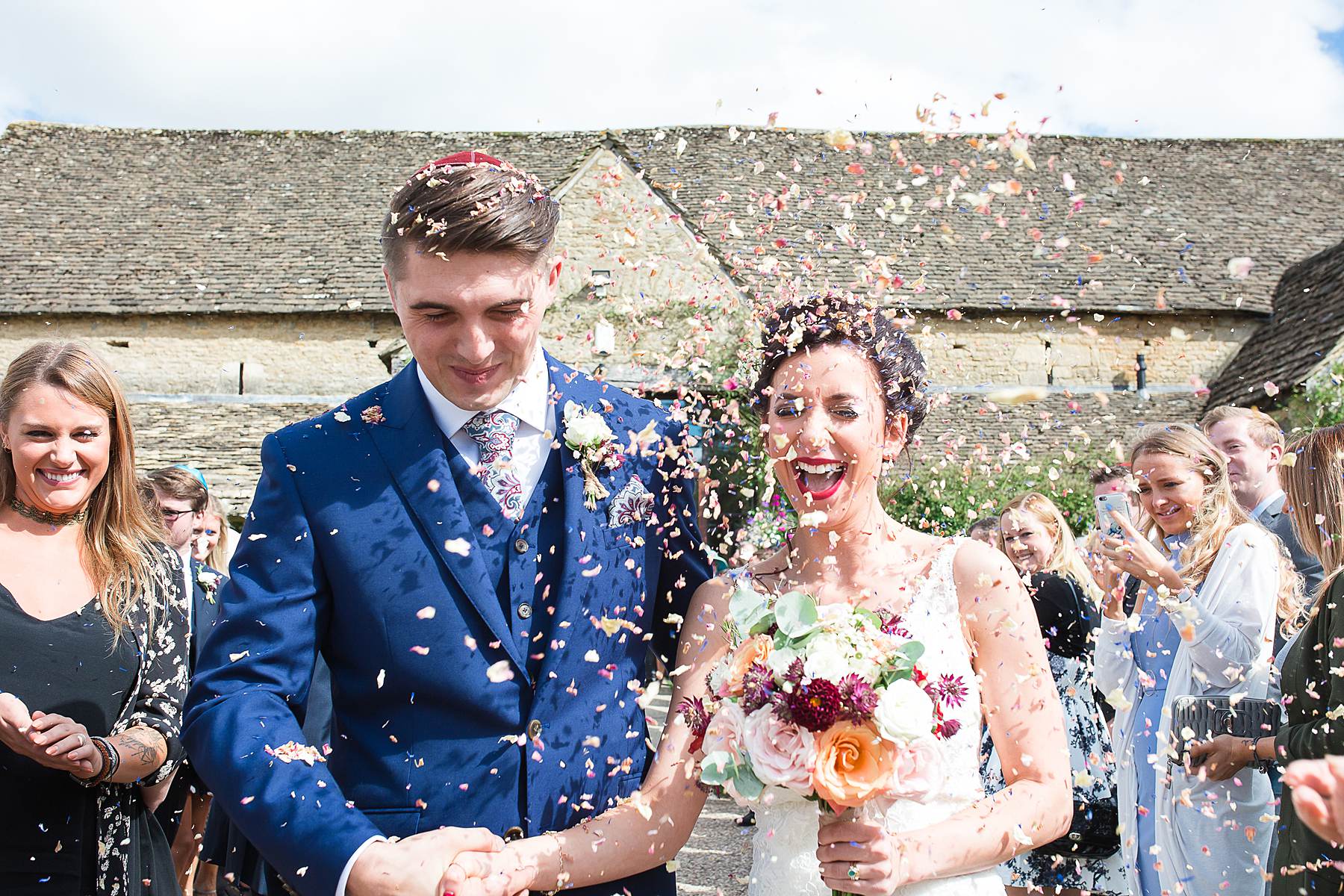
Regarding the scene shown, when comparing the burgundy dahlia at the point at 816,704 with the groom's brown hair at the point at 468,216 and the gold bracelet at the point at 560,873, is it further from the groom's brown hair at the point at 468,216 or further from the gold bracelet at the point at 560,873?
the groom's brown hair at the point at 468,216

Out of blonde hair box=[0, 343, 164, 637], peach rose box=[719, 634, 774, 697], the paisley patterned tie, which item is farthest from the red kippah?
blonde hair box=[0, 343, 164, 637]

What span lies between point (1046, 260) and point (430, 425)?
27960 millimetres

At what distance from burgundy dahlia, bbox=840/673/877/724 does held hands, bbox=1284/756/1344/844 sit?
2.79 ft

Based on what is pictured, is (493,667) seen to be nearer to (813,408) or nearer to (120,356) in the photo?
(813,408)

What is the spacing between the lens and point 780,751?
8.45 ft

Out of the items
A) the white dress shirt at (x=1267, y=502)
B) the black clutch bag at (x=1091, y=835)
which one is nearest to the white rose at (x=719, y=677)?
the black clutch bag at (x=1091, y=835)

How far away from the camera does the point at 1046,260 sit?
28406mm

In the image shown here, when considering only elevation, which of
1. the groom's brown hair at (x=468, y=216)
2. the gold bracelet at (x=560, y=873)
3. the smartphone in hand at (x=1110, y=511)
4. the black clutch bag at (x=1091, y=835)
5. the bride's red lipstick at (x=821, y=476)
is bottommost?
the black clutch bag at (x=1091, y=835)

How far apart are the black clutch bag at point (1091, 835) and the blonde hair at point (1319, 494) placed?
2240 mm

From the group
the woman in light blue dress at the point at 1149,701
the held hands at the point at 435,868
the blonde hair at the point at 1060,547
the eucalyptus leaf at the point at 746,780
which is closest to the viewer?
the held hands at the point at 435,868

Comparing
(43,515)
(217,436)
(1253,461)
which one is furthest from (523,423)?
(217,436)

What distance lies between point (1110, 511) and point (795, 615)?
12.0 feet

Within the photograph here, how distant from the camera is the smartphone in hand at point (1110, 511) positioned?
19.3 ft

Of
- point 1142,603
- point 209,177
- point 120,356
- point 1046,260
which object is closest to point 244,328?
point 120,356
